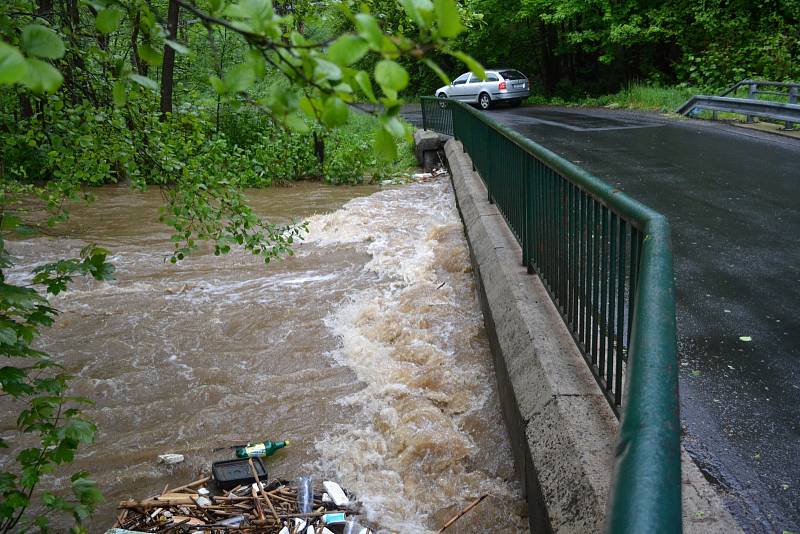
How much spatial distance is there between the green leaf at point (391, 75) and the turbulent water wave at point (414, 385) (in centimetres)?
339

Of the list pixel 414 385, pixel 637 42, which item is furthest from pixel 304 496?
pixel 637 42

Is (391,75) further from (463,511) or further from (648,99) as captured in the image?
(648,99)

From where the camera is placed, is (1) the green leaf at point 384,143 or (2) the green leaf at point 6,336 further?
(2) the green leaf at point 6,336

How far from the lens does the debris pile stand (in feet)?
14.5

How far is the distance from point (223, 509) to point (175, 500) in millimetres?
360

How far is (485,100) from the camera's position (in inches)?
1291

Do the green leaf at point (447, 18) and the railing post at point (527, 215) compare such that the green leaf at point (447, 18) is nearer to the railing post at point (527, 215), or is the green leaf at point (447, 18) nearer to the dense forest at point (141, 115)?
the dense forest at point (141, 115)

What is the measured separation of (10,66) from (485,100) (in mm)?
32464

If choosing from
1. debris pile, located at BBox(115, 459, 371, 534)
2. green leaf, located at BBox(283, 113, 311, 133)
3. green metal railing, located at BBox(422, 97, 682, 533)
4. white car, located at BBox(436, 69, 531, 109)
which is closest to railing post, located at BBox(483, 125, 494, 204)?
green metal railing, located at BBox(422, 97, 682, 533)

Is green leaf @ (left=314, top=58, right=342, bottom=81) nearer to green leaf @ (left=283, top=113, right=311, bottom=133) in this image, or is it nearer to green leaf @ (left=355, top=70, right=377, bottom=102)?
green leaf @ (left=355, top=70, right=377, bottom=102)

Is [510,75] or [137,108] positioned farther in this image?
[510,75]

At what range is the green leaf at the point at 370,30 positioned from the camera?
59.9 inches

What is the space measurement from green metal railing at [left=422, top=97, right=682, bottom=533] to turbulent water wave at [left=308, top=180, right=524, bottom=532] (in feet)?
3.64

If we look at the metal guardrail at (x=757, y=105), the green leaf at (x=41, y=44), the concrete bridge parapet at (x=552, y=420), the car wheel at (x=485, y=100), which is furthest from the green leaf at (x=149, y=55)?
the car wheel at (x=485, y=100)
